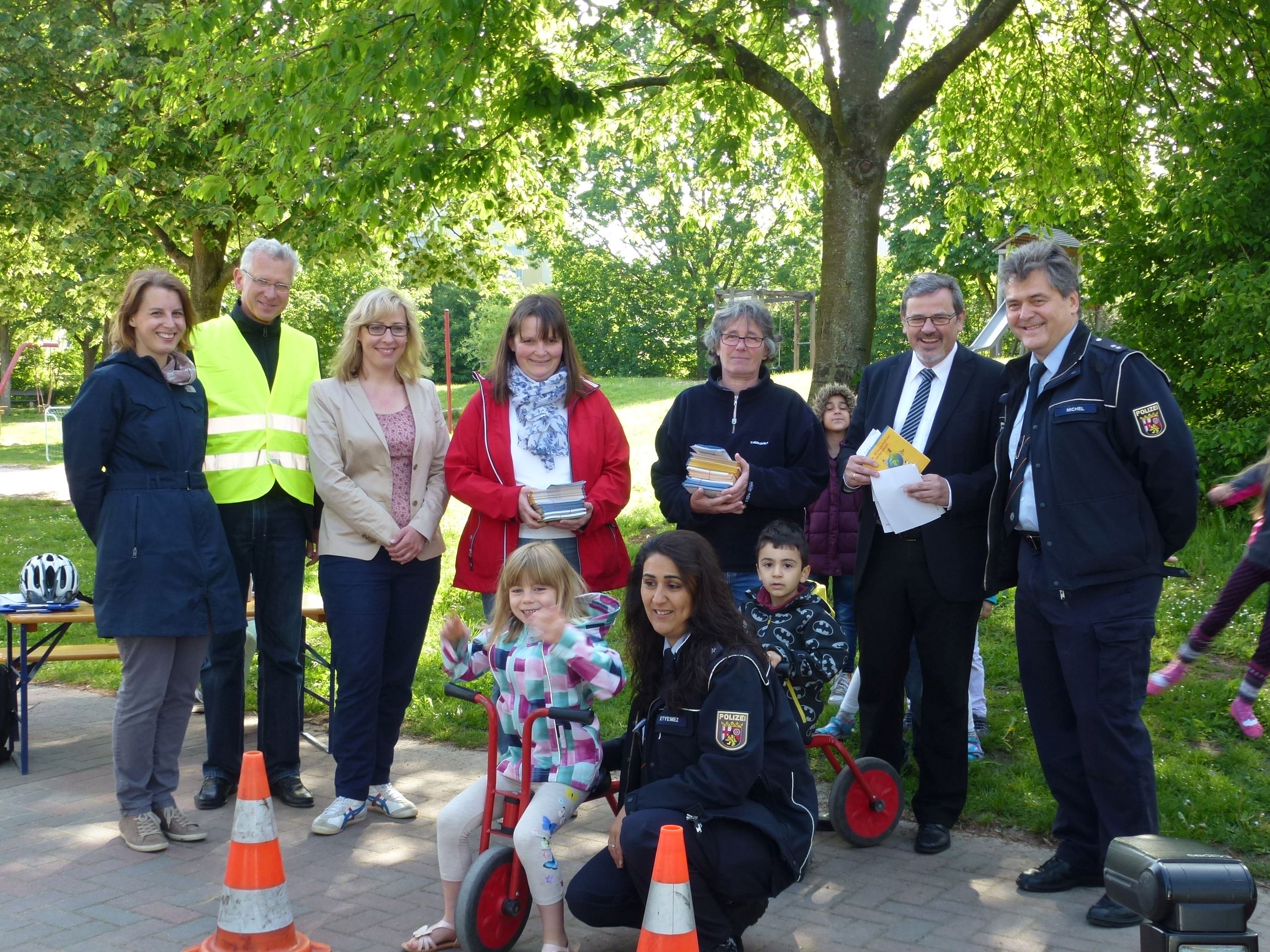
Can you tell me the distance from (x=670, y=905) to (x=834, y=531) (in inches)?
146

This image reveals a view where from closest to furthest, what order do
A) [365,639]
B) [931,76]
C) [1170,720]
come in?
[365,639], [1170,720], [931,76]

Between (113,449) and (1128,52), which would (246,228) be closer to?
(1128,52)

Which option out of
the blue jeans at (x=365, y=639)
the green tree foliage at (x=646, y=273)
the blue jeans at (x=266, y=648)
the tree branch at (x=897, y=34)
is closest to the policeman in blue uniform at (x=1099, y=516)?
the blue jeans at (x=365, y=639)

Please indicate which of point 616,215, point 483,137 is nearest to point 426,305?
point 616,215

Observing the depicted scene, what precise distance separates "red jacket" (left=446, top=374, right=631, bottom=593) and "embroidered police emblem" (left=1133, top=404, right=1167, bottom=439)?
6.84ft

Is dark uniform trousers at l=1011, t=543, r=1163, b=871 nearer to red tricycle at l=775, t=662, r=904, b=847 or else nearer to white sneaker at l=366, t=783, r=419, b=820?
red tricycle at l=775, t=662, r=904, b=847

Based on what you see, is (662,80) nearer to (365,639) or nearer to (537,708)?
(365,639)

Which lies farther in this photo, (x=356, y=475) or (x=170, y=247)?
(x=170, y=247)

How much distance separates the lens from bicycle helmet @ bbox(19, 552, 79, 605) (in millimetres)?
6254

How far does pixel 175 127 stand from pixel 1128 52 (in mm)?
11240

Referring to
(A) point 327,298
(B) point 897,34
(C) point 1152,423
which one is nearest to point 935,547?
(C) point 1152,423

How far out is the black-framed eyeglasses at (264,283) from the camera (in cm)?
541

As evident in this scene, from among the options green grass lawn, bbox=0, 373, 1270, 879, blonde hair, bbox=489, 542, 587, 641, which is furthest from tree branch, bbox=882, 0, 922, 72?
blonde hair, bbox=489, 542, 587, 641

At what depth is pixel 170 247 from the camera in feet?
58.0
